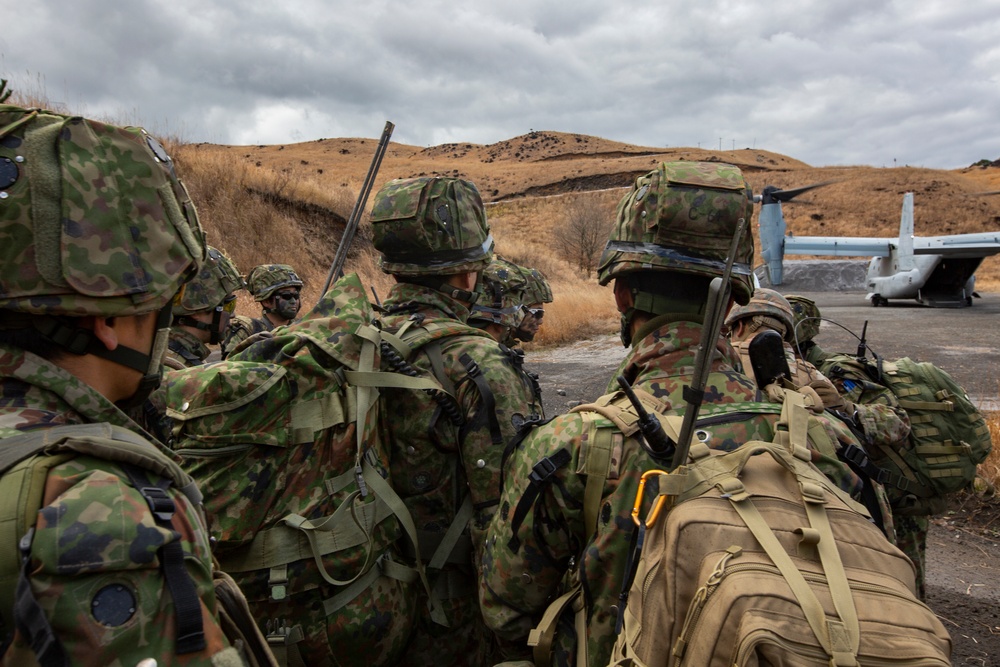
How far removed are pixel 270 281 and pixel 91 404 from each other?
20.5 feet

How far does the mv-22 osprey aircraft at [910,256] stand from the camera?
76.6 feet

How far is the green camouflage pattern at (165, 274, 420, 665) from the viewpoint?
6.71 feet

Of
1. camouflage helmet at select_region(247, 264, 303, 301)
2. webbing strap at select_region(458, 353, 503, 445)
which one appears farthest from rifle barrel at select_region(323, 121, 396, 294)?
camouflage helmet at select_region(247, 264, 303, 301)

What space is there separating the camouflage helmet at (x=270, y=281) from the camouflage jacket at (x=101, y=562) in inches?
243

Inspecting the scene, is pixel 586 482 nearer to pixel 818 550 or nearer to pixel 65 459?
pixel 818 550

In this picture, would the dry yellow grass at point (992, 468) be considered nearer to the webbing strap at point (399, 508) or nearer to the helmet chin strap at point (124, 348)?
the webbing strap at point (399, 508)

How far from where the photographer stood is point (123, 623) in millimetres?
959

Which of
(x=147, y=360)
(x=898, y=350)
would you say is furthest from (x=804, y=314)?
(x=898, y=350)

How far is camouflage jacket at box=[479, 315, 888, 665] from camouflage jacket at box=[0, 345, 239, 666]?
Answer: 90 centimetres

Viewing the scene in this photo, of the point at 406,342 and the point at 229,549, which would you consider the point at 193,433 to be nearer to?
the point at 229,549

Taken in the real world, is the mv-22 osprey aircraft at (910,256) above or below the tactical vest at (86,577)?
below

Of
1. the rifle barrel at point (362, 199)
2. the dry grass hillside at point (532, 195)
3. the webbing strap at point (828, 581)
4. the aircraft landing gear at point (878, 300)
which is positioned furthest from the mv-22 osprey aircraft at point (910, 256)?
the webbing strap at point (828, 581)

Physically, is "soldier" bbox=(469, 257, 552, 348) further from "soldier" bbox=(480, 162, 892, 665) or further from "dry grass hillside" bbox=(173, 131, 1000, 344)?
"soldier" bbox=(480, 162, 892, 665)

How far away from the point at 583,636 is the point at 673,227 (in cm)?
121
